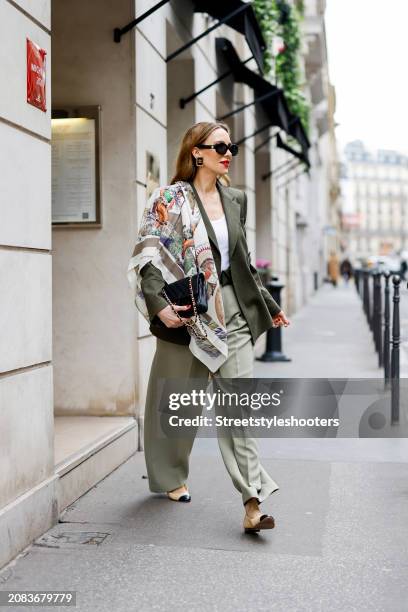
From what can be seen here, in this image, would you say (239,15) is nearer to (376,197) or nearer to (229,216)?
(229,216)

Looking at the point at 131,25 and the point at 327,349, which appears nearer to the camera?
the point at 131,25

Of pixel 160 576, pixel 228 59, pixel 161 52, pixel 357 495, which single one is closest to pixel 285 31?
pixel 228 59

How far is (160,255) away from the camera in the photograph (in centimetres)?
427

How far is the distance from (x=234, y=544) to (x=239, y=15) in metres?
5.48

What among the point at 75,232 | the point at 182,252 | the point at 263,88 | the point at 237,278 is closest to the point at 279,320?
the point at 237,278

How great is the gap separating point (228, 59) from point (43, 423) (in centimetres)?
759

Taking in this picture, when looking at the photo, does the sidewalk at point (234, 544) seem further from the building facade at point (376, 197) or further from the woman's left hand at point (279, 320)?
the building facade at point (376, 197)

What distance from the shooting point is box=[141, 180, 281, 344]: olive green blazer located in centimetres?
420

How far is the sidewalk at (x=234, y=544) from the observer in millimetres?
3422

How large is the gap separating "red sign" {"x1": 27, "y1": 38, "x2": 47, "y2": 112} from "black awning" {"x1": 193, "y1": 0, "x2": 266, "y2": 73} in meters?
4.01

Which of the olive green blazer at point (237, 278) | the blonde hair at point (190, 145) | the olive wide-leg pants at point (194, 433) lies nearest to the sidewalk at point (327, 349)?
the olive wide-leg pants at point (194, 433)

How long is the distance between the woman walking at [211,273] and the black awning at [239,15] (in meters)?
3.95

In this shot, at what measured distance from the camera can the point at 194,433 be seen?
464 centimetres

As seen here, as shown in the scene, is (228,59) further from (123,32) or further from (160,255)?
(160,255)
